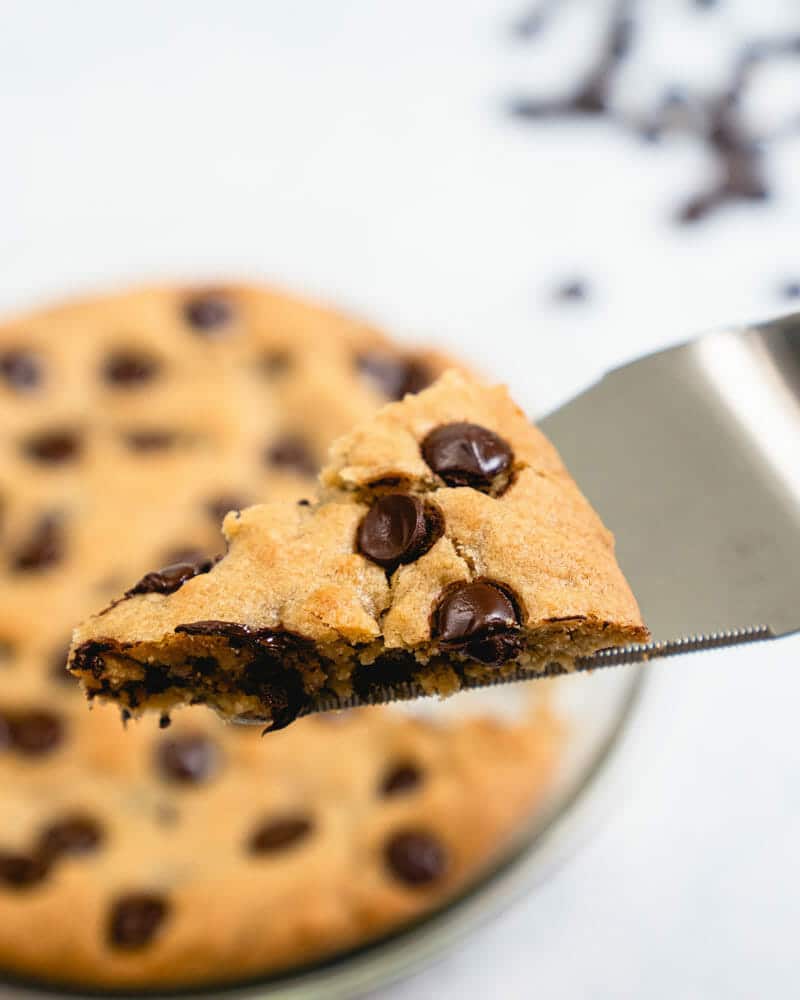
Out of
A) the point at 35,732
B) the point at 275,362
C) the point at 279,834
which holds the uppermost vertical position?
the point at 275,362

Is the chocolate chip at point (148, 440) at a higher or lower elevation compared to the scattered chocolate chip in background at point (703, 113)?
lower

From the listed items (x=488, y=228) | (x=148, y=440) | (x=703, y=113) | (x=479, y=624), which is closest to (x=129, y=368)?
(x=148, y=440)

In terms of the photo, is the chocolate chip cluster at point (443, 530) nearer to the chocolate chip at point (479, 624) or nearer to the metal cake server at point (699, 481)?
the chocolate chip at point (479, 624)

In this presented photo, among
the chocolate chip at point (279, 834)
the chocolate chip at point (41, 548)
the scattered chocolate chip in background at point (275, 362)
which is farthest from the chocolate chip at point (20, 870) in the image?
the scattered chocolate chip in background at point (275, 362)

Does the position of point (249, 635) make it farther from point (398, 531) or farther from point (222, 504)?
point (222, 504)

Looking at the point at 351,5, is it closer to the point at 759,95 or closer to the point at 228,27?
the point at 228,27

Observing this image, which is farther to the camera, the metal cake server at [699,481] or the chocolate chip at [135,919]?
the chocolate chip at [135,919]

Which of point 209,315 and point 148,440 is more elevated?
point 209,315
